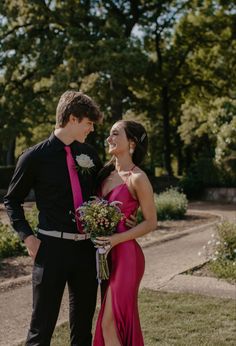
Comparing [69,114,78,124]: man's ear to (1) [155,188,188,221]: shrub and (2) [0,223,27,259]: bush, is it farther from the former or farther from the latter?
(1) [155,188,188,221]: shrub

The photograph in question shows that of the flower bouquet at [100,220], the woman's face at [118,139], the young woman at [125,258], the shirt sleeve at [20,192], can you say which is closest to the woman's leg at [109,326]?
the young woman at [125,258]

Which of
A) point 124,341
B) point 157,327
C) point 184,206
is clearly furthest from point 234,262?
point 184,206

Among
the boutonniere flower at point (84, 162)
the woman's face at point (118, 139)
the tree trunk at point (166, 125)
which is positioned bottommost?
the boutonniere flower at point (84, 162)

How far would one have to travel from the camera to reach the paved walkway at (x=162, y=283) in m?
5.86

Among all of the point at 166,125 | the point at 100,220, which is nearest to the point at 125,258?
the point at 100,220

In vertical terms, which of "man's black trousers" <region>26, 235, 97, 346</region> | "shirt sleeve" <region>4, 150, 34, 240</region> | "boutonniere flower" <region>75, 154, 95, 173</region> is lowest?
"man's black trousers" <region>26, 235, 97, 346</region>

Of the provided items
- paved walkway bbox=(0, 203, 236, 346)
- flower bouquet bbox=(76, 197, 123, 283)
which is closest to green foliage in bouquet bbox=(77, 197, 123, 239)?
flower bouquet bbox=(76, 197, 123, 283)

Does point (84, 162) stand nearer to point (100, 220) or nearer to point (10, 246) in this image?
point (100, 220)

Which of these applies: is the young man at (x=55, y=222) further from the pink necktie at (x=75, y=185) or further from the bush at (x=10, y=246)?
Answer: the bush at (x=10, y=246)

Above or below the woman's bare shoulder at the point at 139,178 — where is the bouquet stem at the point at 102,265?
below

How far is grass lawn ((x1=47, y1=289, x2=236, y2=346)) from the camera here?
5.20 metres

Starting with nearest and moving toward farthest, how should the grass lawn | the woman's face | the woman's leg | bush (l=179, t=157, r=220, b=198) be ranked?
the woman's leg < the woman's face < the grass lawn < bush (l=179, t=157, r=220, b=198)

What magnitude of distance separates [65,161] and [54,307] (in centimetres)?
102

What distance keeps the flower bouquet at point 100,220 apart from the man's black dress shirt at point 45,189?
0.13m
